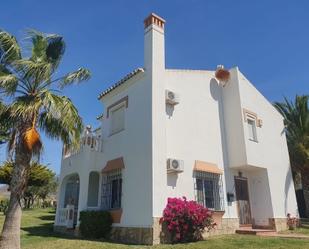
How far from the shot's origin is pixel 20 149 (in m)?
10.9

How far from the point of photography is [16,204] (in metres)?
10.4

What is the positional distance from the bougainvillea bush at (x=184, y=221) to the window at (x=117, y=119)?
5416 millimetres

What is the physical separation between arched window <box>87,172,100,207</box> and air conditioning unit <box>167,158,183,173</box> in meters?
5.50

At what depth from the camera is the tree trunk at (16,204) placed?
9.93 metres

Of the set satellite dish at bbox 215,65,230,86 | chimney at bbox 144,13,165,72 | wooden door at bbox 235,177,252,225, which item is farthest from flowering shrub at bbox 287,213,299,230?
chimney at bbox 144,13,165,72

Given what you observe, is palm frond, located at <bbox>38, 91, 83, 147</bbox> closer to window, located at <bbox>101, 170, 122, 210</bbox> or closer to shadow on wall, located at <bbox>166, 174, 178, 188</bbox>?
window, located at <bbox>101, 170, 122, 210</bbox>

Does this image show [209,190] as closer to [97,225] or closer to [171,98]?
[171,98]

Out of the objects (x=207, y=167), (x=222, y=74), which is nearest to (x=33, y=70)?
(x=207, y=167)

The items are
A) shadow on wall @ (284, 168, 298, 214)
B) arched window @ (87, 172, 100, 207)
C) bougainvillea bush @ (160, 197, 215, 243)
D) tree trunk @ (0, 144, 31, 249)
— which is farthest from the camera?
shadow on wall @ (284, 168, 298, 214)

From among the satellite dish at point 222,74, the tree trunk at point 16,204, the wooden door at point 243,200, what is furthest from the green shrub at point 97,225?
the satellite dish at point 222,74

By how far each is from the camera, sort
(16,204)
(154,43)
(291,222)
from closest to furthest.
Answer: (16,204), (154,43), (291,222)

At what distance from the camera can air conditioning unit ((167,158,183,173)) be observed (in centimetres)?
1287

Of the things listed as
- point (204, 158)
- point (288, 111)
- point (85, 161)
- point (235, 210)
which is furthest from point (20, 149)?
Answer: point (288, 111)

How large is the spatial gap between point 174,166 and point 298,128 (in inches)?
577
